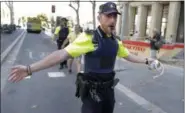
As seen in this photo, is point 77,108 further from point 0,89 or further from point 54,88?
point 0,89

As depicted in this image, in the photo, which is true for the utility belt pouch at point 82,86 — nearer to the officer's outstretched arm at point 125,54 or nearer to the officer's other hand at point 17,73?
the officer's outstretched arm at point 125,54

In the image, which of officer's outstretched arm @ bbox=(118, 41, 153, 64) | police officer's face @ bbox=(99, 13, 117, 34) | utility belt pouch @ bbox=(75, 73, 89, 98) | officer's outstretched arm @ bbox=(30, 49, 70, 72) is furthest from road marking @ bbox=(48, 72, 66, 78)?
officer's outstretched arm @ bbox=(30, 49, 70, 72)

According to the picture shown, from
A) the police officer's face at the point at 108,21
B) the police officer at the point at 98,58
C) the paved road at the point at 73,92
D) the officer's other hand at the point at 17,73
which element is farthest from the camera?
the paved road at the point at 73,92

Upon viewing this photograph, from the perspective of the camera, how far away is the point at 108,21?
285 cm

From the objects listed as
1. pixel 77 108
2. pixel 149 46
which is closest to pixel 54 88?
pixel 77 108

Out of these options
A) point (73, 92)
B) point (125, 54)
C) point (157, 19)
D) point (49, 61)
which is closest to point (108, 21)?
point (125, 54)

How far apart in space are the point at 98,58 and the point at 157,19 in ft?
84.1

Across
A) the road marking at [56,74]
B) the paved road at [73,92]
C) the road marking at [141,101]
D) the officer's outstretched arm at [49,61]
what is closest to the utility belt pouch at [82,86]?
the officer's outstretched arm at [49,61]

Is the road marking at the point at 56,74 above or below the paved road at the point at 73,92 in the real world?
below

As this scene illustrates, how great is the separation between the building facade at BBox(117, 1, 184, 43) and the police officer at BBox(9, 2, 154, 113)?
55.3 ft

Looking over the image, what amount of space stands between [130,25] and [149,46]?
20.7m

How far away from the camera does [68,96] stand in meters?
6.48

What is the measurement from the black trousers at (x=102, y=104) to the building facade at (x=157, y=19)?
662 inches

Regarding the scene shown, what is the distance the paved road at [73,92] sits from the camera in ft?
18.7
